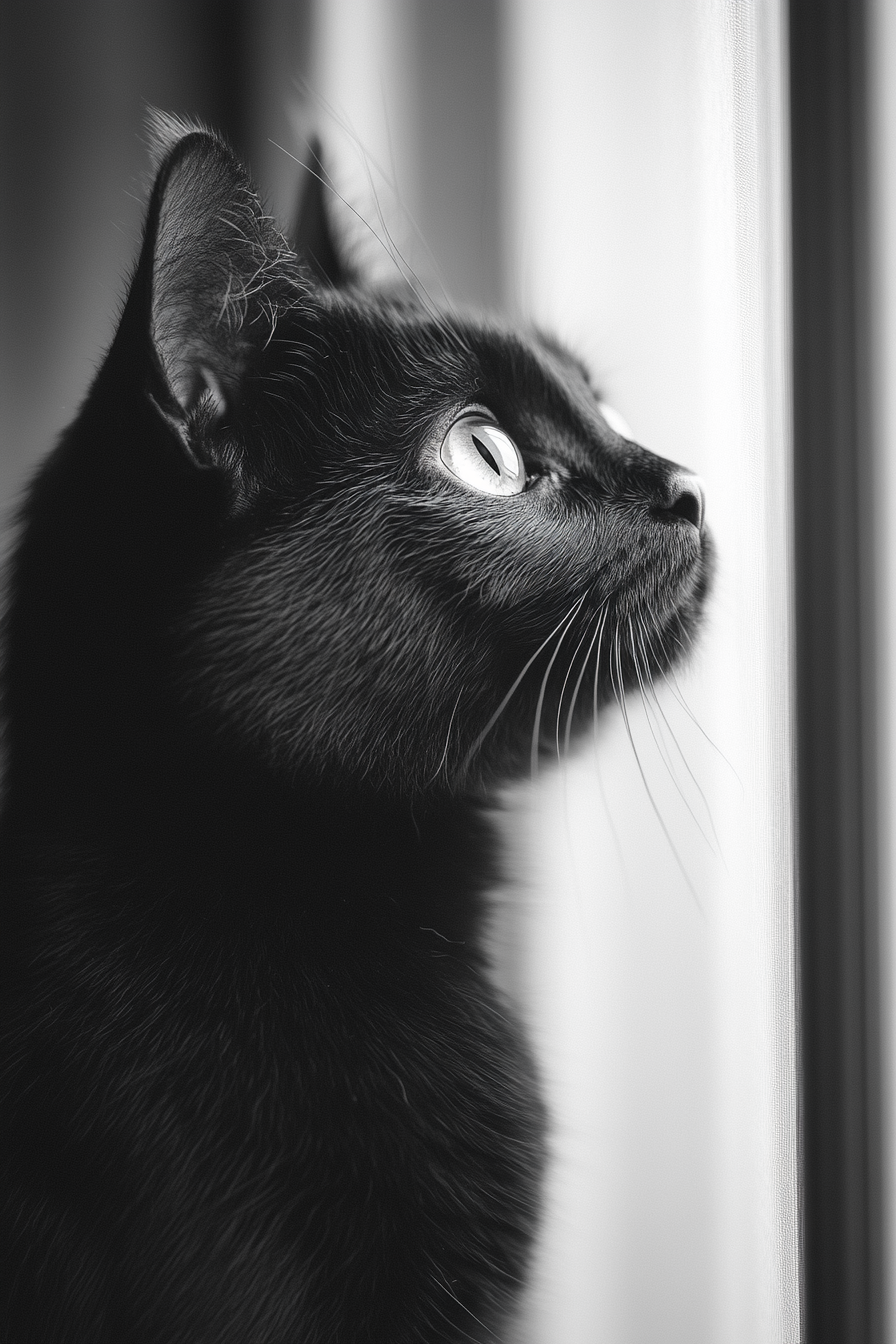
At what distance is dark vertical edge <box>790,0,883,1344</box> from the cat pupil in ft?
0.76

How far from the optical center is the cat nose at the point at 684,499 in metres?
0.48

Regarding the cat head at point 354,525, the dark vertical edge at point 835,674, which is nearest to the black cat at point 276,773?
the cat head at point 354,525

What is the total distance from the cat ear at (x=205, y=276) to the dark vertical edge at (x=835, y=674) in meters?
0.35

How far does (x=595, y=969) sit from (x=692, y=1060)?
84mm

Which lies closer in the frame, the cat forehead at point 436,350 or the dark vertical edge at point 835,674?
the cat forehead at point 436,350

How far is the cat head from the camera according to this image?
426mm

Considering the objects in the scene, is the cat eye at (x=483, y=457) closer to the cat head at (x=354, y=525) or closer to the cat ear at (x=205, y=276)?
the cat head at (x=354, y=525)

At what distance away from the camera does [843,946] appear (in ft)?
1.95

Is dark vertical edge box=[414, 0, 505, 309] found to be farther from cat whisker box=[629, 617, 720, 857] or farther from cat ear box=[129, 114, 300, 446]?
cat whisker box=[629, 617, 720, 857]

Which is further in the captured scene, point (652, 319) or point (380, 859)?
point (652, 319)

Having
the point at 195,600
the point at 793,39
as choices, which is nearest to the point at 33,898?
the point at 195,600

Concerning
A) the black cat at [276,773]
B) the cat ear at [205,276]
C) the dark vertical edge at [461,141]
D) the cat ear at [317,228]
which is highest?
the dark vertical edge at [461,141]

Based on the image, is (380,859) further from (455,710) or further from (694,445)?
(694,445)

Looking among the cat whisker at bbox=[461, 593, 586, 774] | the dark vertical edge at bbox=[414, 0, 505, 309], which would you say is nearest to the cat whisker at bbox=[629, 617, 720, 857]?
the cat whisker at bbox=[461, 593, 586, 774]
